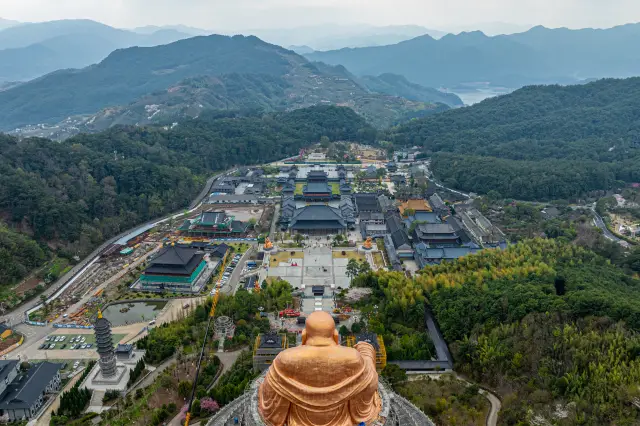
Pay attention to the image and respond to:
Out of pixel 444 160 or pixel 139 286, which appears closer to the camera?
pixel 139 286

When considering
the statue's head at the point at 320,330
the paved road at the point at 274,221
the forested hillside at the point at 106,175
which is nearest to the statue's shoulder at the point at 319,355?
the statue's head at the point at 320,330

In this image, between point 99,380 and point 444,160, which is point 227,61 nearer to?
point 444,160

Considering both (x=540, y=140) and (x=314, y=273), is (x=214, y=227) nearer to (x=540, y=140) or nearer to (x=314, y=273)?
(x=314, y=273)

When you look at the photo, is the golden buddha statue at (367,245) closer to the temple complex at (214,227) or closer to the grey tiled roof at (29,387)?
the temple complex at (214,227)

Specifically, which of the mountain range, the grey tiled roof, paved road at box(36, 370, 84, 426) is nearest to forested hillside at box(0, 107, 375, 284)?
the grey tiled roof

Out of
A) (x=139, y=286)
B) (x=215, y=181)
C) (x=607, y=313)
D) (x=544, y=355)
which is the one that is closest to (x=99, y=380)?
(x=139, y=286)

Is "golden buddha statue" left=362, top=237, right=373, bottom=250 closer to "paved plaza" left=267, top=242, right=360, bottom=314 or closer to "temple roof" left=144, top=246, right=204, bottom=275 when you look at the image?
"paved plaza" left=267, top=242, right=360, bottom=314

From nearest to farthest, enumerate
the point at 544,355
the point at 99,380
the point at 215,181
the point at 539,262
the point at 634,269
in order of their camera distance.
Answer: the point at 544,355, the point at 99,380, the point at 539,262, the point at 634,269, the point at 215,181
